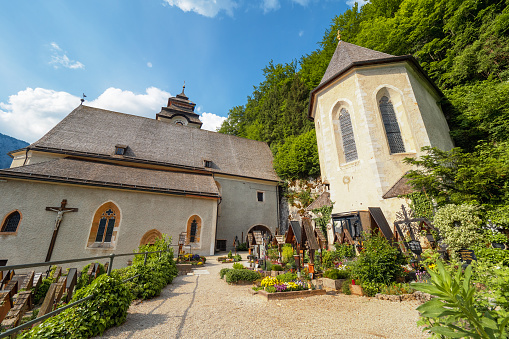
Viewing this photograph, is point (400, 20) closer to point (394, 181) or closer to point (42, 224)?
point (394, 181)

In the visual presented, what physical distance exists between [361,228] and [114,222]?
13015 millimetres

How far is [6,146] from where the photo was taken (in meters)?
88.4

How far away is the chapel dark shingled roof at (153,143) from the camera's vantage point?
1574 cm

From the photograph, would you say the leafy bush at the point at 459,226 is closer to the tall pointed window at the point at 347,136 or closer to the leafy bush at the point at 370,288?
the leafy bush at the point at 370,288

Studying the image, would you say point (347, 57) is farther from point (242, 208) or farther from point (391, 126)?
point (242, 208)

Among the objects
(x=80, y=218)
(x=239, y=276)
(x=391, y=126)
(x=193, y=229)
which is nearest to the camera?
(x=239, y=276)

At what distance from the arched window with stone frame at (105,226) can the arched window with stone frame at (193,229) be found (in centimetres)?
390

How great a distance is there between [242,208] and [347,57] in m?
13.5

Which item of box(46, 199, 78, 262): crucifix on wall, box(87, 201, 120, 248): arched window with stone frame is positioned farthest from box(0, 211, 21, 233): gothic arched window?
box(87, 201, 120, 248): arched window with stone frame

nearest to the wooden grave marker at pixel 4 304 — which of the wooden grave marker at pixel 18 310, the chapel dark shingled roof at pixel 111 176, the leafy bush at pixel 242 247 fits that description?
the wooden grave marker at pixel 18 310

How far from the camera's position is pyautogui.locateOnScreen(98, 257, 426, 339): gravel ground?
11.7 feet

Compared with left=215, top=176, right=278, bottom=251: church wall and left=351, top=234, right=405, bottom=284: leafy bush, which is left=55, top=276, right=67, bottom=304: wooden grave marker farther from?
left=215, top=176, right=278, bottom=251: church wall

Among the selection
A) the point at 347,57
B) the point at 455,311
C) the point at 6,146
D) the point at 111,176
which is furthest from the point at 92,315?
the point at 6,146

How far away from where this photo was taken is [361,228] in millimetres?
9539
